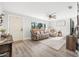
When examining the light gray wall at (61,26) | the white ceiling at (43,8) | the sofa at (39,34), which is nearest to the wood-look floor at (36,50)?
the sofa at (39,34)

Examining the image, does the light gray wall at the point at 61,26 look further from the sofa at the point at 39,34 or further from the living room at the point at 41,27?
the sofa at the point at 39,34

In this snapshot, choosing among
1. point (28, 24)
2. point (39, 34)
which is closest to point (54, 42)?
point (39, 34)

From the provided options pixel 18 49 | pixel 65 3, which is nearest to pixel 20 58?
pixel 18 49

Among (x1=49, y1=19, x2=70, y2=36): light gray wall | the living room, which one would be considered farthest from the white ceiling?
(x1=49, y1=19, x2=70, y2=36): light gray wall

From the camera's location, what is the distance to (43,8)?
2.28m

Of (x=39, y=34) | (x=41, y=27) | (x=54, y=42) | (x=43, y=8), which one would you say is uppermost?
(x=43, y=8)

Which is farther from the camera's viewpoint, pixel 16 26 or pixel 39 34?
pixel 39 34

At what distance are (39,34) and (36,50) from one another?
389 mm

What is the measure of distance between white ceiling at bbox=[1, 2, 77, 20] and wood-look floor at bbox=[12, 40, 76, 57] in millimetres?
670

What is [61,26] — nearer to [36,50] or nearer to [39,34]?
[39,34]

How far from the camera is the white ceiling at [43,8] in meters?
2.22

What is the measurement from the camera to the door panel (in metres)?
2.18

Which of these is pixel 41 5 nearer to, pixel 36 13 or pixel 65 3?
pixel 36 13

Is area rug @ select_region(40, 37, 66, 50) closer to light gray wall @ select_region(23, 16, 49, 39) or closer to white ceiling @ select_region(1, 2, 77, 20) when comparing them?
light gray wall @ select_region(23, 16, 49, 39)
